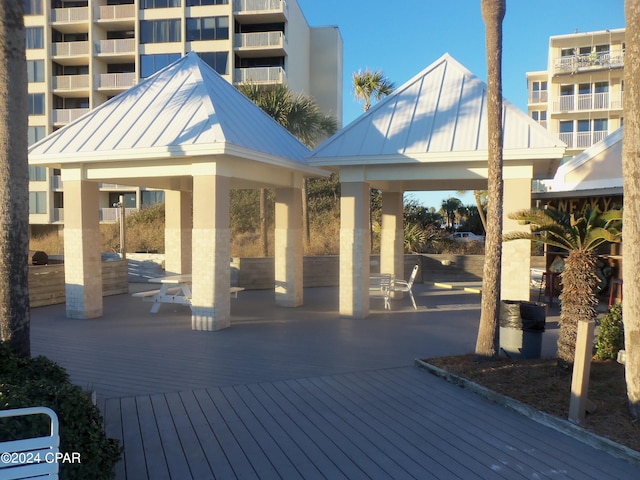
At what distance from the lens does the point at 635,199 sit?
17.0ft

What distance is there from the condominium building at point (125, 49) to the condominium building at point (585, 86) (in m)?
17.7

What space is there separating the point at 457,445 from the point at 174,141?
7.62m

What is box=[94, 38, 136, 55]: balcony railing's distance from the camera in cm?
3295

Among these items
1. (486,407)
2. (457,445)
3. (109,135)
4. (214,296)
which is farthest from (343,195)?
(457,445)

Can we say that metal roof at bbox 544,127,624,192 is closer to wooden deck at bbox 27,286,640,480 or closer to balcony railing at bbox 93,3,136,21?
wooden deck at bbox 27,286,640,480

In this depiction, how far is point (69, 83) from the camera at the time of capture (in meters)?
33.4

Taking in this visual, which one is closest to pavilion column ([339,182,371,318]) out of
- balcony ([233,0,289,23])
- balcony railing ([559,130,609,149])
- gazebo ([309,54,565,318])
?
gazebo ([309,54,565,318])

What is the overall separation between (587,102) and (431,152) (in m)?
29.3

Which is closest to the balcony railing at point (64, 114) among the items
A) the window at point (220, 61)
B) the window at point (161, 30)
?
the window at point (161, 30)

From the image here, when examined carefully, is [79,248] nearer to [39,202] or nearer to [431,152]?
[431,152]

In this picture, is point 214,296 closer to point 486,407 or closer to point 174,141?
point 174,141

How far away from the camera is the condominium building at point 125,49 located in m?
32.0

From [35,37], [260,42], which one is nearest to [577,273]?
[260,42]

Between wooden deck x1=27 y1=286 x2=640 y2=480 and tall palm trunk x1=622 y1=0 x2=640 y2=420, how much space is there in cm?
106
